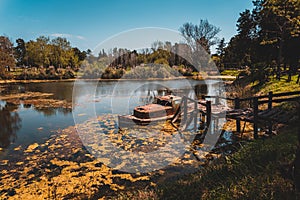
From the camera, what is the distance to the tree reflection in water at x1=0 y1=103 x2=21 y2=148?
8711 millimetres

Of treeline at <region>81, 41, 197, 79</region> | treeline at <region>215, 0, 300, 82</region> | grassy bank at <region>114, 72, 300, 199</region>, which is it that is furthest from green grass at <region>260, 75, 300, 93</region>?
treeline at <region>81, 41, 197, 79</region>

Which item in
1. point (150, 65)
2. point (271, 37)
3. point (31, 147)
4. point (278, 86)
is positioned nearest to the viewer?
point (31, 147)

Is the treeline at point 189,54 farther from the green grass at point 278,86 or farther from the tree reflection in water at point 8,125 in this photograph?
the tree reflection in water at point 8,125

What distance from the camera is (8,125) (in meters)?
11.1

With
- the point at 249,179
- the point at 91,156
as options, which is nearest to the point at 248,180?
the point at 249,179

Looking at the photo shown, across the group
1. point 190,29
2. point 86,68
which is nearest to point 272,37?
point 190,29

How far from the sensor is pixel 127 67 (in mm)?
52344

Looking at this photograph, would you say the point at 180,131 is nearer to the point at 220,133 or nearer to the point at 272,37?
the point at 220,133

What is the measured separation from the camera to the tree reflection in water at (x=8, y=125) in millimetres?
8711

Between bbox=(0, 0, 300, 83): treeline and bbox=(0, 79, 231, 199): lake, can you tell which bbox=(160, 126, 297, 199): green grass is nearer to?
bbox=(0, 79, 231, 199): lake

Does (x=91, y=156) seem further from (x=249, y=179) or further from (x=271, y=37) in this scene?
(x=271, y=37)

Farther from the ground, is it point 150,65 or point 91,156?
point 150,65

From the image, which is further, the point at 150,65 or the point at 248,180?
the point at 150,65

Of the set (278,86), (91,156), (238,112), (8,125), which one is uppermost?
(278,86)
